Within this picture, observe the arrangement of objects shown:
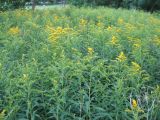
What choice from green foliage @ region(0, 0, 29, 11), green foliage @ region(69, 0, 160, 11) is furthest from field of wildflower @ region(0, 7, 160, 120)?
green foliage @ region(69, 0, 160, 11)

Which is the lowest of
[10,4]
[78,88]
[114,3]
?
[114,3]

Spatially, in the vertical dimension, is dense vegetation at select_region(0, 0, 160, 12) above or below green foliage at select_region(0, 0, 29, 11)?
below

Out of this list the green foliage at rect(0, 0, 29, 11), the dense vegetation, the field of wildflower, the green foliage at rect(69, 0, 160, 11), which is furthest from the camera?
the green foliage at rect(69, 0, 160, 11)

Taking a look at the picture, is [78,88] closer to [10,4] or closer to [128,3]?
[10,4]

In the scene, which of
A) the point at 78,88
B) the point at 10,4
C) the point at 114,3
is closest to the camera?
the point at 78,88

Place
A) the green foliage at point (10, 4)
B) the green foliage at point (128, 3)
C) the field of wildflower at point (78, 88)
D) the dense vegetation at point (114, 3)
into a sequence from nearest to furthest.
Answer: the field of wildflower at point (78, 88)
the green foliage at point (10, 4)
the dense vegetation at point (114, 3)
the green foliage at point (128, 3)

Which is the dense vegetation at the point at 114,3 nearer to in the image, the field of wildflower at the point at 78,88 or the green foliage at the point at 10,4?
the green foliage at the point at 10,4

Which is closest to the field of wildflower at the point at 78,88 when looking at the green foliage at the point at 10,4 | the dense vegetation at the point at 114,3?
the green foliage at the point at 10,4

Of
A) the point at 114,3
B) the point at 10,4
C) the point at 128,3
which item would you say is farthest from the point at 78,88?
the point at 114,3

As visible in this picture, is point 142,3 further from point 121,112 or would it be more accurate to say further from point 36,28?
point 121,112

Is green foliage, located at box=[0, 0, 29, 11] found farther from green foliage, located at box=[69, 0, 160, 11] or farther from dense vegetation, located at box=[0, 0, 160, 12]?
green foliage, located at box=[69, 0, 160, 11]

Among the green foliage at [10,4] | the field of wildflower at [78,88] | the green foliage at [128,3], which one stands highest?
the field of wildflower at [78,88]

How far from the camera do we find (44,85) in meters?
3.40

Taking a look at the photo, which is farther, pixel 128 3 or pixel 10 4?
pixel 128 3
